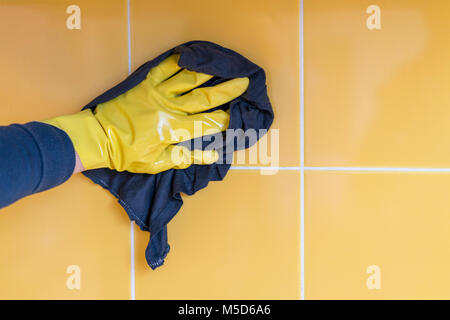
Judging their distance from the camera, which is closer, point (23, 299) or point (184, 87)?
point (184, 87)

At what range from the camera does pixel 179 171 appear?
802mm

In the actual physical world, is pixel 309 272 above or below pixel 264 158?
below

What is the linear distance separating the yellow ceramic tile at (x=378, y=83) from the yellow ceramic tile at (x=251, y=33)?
0.04 metres

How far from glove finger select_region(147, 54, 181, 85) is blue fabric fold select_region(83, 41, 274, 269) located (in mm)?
14

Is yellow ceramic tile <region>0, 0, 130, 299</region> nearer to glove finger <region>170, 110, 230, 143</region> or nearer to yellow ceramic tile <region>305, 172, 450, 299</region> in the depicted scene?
glove finger <region>170, 110, 230, 143</region>

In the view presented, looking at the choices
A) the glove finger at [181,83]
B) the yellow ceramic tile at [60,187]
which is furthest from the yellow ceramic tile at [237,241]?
the glove finger at [181,83]

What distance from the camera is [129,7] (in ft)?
2.71

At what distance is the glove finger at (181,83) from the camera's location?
29.9 inches

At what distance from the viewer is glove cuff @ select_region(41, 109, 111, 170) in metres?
0.69

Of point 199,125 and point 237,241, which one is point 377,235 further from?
point 199,125

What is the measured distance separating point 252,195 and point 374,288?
0.38 meters
